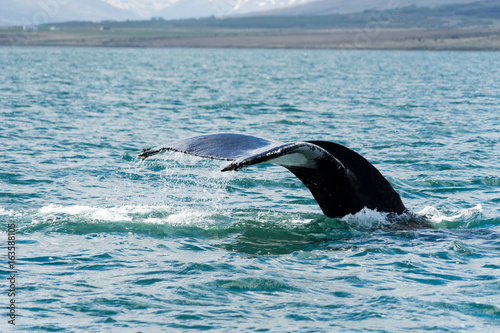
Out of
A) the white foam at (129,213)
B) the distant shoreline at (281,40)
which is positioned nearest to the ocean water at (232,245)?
the white foam at (129,213)

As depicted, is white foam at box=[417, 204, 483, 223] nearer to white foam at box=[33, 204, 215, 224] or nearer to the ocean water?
the ocean water

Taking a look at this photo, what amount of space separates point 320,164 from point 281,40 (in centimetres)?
18026

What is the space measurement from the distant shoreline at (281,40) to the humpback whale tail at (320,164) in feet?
494

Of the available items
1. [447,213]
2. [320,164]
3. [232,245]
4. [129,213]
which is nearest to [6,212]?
[129,213]

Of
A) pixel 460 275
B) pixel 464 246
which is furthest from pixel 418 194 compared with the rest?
pixel 460 275

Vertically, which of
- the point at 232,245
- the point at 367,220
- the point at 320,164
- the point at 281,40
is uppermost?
the point at 320,164

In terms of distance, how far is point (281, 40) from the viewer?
18538 cm

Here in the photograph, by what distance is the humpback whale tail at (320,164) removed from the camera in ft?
23.0

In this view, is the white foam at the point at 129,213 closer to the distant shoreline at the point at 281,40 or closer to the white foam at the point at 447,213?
the white foam at the point at 447,213

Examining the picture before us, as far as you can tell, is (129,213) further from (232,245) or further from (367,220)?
(367,220)

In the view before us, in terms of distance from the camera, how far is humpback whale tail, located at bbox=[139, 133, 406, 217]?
23.0ft

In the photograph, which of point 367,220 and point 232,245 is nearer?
point 367,220

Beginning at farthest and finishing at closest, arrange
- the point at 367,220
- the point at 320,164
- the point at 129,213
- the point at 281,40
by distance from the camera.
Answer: the point at 281,40 → the point at 129,213 → the point at 367,220 → the point at 320,164

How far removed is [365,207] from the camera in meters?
8.70
